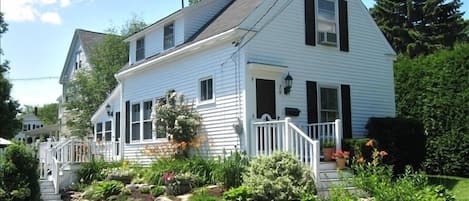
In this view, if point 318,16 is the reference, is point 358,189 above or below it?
below

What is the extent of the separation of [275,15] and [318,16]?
1.65 meters

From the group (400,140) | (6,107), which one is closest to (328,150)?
(400,140)

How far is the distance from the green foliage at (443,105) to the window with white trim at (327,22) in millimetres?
3471

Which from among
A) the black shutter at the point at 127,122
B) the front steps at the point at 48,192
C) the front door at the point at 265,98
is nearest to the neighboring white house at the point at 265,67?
the front door at the point at 265,98

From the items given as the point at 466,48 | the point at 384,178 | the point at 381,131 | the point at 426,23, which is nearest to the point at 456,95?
the point at 466,48

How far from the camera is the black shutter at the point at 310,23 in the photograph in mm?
14398

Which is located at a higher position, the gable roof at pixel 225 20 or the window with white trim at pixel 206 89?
the gable roof at pixel 225 20

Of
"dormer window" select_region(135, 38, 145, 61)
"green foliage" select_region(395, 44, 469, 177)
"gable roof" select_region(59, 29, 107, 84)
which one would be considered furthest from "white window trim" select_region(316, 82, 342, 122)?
"gable roof" select_region(59, 29, 107, 84)

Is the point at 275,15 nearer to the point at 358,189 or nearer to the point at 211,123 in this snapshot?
the point at 211,123

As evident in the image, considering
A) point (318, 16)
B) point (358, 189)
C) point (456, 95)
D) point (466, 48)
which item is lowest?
point (358, 189)

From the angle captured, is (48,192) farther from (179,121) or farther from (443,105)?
(443,105)

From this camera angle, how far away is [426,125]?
51.9 feet

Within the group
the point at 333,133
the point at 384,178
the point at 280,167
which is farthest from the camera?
the point at 333,133

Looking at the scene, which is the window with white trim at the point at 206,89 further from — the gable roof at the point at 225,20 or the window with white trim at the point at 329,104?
the window with white trim at the point at 329,104
